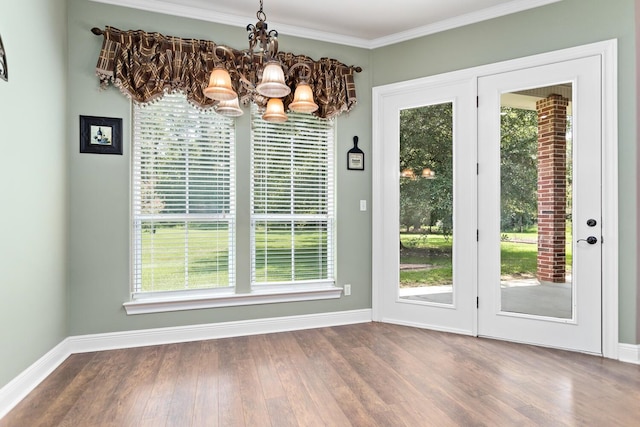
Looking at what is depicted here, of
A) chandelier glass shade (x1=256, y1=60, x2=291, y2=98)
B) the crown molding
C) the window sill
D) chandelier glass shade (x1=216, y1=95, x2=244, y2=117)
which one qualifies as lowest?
the window sill

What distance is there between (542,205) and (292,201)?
235 centimetres

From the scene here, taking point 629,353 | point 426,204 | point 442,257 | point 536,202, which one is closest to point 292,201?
point 426,204

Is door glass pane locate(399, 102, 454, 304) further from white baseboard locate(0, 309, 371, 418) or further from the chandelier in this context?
the chandelier

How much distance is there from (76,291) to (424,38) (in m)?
4.08

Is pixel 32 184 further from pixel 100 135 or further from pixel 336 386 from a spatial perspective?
pixel 336 386

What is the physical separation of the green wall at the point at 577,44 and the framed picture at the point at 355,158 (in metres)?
0.97

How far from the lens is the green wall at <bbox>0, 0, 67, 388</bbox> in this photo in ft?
7.09

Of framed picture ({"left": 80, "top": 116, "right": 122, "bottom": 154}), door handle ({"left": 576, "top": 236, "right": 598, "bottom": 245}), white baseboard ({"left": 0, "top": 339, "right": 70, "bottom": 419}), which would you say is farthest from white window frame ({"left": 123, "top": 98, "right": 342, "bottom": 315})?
door handle ({"left": 576, "top": 236, "right": 598, "bottom": 245})

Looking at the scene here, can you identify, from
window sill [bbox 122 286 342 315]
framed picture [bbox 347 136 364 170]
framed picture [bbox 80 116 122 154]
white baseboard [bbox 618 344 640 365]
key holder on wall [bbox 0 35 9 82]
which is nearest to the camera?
key holder on wall [bbox 0 35 9 82]

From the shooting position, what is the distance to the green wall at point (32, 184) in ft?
7.09

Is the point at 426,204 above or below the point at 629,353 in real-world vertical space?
above

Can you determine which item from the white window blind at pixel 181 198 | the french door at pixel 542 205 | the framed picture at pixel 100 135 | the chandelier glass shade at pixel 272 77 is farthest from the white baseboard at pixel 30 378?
the french door at pixel 542 205

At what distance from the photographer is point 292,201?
12.3 ft

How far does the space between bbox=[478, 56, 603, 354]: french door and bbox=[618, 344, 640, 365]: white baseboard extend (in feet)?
0.48
